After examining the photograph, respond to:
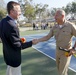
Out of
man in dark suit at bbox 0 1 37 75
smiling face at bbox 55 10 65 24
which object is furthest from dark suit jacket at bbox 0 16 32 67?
smiling face at bbox 55 10 65 24

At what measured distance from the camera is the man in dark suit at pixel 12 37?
3.42m

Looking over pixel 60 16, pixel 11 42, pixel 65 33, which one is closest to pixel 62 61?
pixel 65 33

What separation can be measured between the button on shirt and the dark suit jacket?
1642 millimetres

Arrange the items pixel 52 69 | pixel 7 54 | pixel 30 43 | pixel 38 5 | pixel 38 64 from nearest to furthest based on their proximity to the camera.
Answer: pixel 7 54 → pixel 30 43 → pixel 52 69 → pixel 38 64 → pixel 38 5

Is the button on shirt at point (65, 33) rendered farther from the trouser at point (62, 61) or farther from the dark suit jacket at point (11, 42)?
the dark suit jacket at point (11, 42)

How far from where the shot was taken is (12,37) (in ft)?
11.1

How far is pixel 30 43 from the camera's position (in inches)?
155

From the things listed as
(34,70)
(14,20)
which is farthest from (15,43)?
(34,70)

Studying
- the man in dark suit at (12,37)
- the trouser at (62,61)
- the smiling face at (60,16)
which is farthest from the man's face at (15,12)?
the trouser at (62,61)

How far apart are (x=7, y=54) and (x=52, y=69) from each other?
13.7ft

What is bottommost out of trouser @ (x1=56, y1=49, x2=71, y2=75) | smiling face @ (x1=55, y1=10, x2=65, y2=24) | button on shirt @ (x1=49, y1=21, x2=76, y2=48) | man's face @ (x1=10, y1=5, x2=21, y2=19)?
trouser @ (x1=56, y1=49, x2=71, y2=75)

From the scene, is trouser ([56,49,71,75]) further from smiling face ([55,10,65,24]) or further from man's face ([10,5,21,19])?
man's face ([10,5,21,19])

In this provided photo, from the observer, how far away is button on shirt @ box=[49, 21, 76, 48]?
5.03 metres

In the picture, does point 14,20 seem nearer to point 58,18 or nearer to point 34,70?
point 58,18
